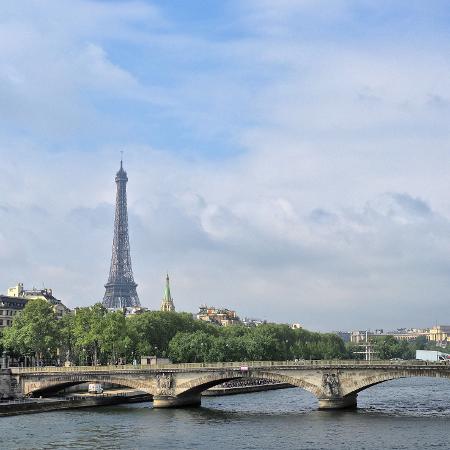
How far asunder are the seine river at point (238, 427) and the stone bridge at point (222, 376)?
96.7 inches

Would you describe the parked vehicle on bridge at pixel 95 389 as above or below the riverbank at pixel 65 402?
above

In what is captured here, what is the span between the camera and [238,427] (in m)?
73.9

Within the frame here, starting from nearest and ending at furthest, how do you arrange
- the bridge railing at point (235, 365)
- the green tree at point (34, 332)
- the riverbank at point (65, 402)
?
1. the riverbank at point (65, 402)
2. the bridge railing at point (235, 365)
3. the green tree at point (34, 332)

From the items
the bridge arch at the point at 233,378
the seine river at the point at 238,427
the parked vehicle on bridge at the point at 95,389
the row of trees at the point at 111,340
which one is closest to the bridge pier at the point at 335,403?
the bridge arch at the point at 233,378

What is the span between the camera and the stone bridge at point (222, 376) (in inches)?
3359

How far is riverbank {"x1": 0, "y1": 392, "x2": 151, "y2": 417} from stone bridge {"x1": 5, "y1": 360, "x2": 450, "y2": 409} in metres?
2.48

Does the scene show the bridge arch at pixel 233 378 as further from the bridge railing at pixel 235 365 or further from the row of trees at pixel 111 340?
the row of trees at pixel 111 340

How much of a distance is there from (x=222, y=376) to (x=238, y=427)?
17.7 meters

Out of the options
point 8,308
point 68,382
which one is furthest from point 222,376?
point 8,308

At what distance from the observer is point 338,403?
86.8 meters

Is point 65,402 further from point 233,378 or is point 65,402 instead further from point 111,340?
point 111,340

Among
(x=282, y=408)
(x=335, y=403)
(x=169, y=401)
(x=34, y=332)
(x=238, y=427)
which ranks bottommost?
(x=238, y=427)

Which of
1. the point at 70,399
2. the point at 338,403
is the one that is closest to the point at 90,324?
the point at 70,399

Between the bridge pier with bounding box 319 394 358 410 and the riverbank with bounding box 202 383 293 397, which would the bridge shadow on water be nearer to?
the bridge pier with bounding box 319 394 358 410
